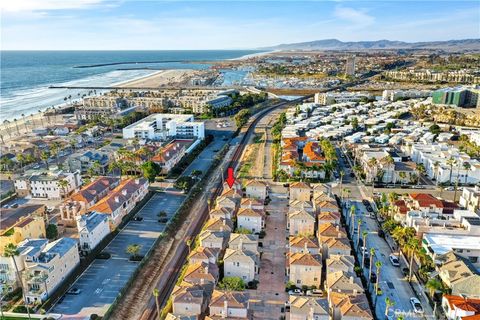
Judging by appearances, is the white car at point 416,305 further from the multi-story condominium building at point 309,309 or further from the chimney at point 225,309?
the chimney at point 225,309

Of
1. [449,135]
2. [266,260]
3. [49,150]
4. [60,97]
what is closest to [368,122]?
[449,135]

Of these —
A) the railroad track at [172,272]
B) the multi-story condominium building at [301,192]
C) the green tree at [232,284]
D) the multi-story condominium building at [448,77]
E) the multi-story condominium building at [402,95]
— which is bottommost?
the railroad track at [172,272]

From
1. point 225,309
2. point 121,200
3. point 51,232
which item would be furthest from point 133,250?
point 225,309

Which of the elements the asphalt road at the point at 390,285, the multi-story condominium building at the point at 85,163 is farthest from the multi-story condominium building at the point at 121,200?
the asphalt road at the point at 390,285

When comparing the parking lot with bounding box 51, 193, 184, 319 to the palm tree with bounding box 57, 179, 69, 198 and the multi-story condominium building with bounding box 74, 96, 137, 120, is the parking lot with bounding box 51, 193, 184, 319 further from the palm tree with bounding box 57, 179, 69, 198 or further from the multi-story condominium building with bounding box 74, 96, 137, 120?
the multi-story condominium building with bounding box 74, 96, 137, 120

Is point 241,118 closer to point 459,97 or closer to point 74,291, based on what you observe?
point 459,97

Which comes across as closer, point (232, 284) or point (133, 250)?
point (232, 284)
